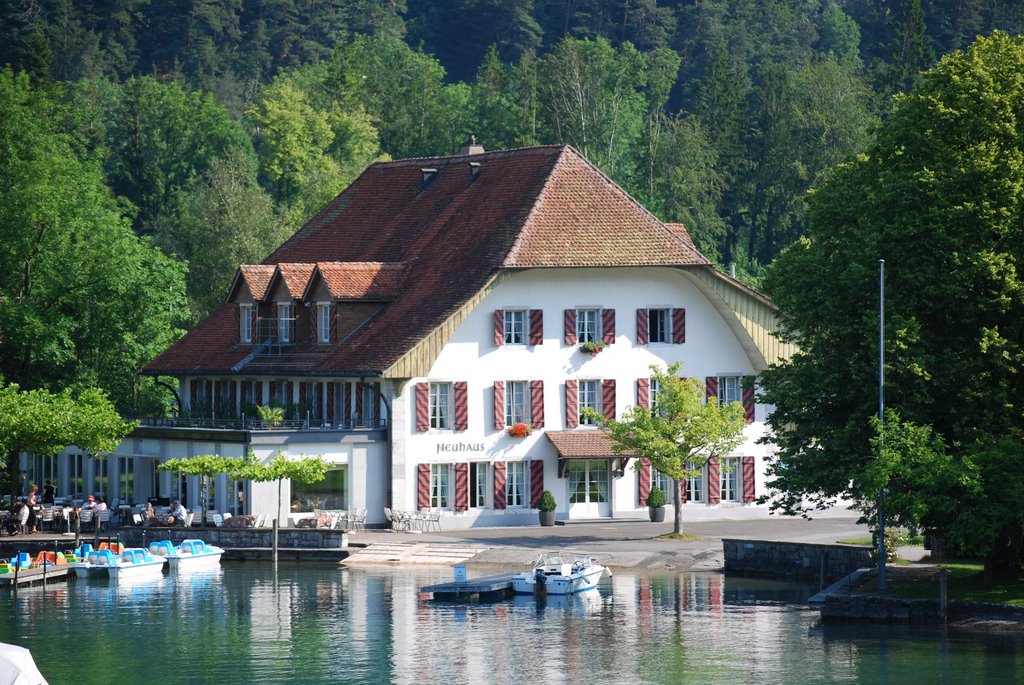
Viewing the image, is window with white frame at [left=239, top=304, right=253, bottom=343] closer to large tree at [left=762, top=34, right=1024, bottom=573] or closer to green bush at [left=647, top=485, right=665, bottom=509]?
green bush at [left=647, top=485, right=665, bottom=509]

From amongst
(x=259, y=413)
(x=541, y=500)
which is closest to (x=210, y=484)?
(x=259, y=413)

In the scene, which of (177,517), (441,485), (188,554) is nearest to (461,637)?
(188,554)

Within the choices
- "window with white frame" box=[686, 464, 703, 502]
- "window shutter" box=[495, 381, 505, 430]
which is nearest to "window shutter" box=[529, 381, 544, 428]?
"window shutter" box=[495, 381, 505, 430]

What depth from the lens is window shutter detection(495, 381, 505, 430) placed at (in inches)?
2746

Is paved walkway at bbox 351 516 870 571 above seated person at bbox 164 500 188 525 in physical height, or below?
below

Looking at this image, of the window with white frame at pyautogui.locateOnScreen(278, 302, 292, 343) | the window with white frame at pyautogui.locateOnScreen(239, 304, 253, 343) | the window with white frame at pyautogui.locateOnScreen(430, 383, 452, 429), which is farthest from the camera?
the window with white frame at pyautogui.locateOnScreen(239, 304, 253, 343)

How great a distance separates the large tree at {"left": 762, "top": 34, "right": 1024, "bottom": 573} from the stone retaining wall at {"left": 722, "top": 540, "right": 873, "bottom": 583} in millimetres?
3749

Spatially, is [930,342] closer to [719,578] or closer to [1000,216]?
[1000,216]

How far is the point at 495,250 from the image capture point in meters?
70.4

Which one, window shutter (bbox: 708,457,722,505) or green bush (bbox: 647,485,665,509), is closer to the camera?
green bush (bbox: 647,485,665,509)

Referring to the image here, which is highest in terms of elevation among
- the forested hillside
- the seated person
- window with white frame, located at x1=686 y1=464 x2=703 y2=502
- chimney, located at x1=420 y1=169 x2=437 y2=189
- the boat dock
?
the forested hillside

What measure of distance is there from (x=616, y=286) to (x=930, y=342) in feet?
64.7

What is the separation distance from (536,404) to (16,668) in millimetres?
32043

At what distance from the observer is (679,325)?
7181cm
